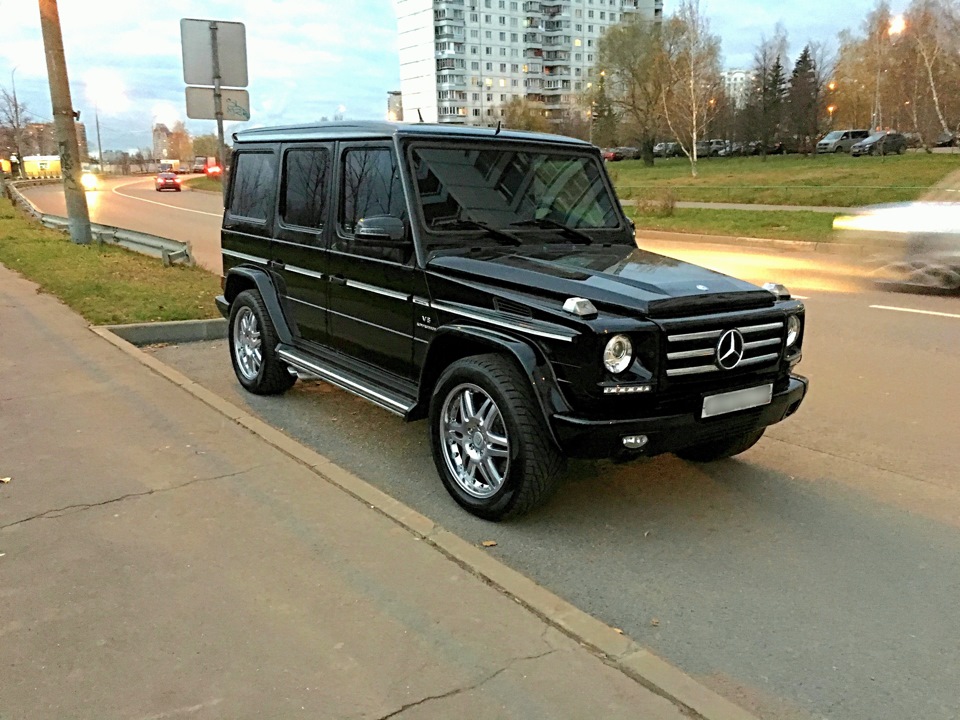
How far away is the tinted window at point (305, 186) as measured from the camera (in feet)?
18.3

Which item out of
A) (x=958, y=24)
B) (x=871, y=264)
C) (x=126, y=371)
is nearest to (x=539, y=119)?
(x=958, y=24)

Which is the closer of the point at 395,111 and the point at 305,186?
the point at 305,186

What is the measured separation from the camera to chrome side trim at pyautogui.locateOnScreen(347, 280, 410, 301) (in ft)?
15.7

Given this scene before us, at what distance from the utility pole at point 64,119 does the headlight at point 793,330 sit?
1444 centimetres

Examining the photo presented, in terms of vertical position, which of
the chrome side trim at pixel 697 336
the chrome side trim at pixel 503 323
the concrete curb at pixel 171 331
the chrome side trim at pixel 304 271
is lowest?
the concrete curb at pixel 171 331

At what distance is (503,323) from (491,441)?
610 mm

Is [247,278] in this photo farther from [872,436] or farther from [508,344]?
[872,436]

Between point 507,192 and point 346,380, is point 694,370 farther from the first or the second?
point 346,380

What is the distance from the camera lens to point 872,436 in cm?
553

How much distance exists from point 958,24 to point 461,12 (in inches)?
3666

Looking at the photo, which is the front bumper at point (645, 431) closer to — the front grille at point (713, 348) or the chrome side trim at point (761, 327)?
the front grille at point (713, 348)

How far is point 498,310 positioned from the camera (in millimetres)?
4113

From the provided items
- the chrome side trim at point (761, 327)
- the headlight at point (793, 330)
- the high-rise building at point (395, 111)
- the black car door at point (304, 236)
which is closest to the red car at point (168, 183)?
the high-rise building at point (395, 111)

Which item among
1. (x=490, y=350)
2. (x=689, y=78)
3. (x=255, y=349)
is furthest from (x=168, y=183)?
(x=490, y=350)
